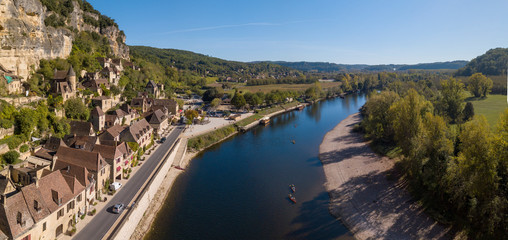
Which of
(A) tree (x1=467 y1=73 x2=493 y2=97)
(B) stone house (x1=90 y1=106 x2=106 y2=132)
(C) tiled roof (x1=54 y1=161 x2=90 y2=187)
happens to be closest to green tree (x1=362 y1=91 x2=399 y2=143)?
(A) tree (x1=467 y1=73 x2=493 y2=97)

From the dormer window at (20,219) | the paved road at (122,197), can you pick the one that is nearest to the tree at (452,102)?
the paved road at (122,197)

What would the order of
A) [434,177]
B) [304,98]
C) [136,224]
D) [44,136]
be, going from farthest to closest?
[304,98] → [44,136] → [434,177] → [136,224]

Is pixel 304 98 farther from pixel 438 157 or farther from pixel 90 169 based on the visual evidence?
pixel 90 169

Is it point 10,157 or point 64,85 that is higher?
point 64,85

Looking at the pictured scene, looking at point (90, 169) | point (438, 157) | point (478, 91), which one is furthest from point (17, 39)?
point (478, 91)

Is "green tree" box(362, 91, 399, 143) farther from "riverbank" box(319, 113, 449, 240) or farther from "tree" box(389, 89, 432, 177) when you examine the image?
"tree" box(389, 89, 432, 177)

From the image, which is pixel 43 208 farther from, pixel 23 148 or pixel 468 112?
pixel 468 112

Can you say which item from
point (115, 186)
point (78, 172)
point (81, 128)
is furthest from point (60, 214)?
point (81, 128)
